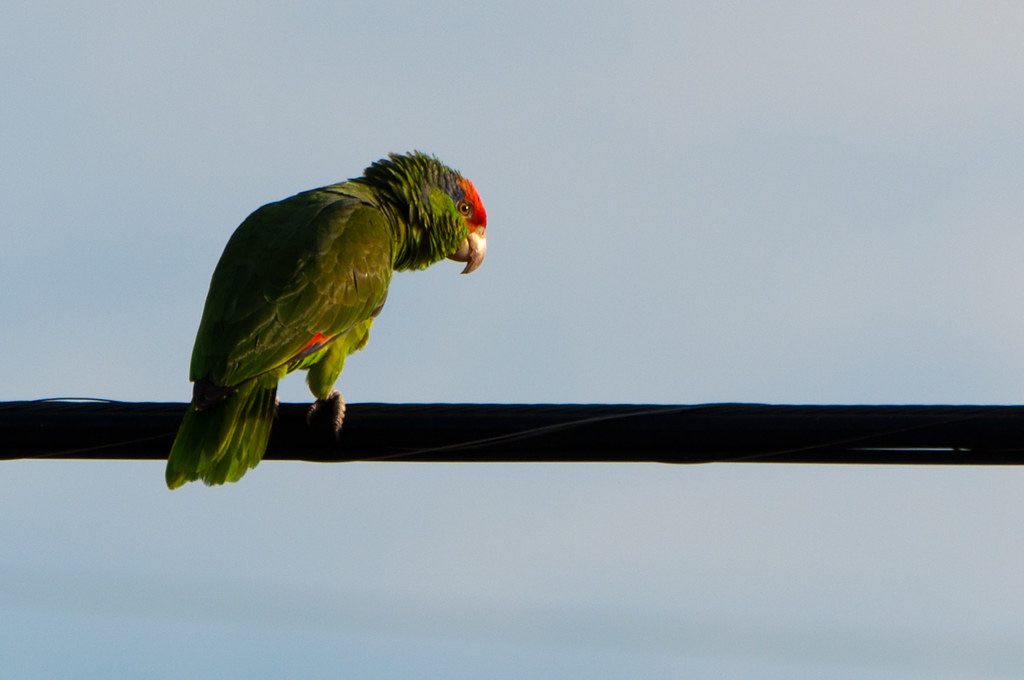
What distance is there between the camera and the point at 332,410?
13.2 feet

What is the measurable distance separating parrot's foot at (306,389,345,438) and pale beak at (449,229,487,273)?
2.62m

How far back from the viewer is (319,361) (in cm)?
523

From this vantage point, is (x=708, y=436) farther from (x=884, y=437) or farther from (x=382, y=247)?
(x=382, y=247)

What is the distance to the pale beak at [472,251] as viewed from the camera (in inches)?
289

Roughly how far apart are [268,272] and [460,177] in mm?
2524

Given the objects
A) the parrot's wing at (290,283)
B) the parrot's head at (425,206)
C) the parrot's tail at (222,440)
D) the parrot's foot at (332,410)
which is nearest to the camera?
the parrot's foot at (332,410)

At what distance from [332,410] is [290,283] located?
1140 mm

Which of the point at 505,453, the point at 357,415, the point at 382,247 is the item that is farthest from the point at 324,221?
the point at 505,453

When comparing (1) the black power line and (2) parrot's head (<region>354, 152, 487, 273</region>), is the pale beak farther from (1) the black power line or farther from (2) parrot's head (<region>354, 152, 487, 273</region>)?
(1) the black power line

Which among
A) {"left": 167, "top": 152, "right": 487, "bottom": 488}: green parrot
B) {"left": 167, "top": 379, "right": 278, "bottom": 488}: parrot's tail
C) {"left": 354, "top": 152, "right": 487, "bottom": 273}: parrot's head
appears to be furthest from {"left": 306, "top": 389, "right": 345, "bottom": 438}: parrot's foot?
{"left": 354, "top": 152, "right": 487, "bottom": 273}: parrot's head

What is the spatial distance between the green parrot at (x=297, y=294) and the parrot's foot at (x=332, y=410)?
0.04ft

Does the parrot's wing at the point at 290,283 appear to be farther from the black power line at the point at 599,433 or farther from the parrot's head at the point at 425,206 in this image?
the black power line at the point at 599,433

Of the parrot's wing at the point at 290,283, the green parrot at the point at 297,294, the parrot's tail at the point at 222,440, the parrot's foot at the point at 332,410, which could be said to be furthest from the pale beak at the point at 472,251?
the parrot's tail at the point at 222,440

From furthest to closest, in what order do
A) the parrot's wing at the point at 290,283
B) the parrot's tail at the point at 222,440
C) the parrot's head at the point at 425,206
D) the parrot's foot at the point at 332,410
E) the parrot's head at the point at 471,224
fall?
the parrot's head at the point at 471,224 < the parrot's head at the point at 425,206 < the parrot's wing at the point at 290,283 < the parrot's tail at the point at 222,440 < the parrot's foot at the point at 332,410
